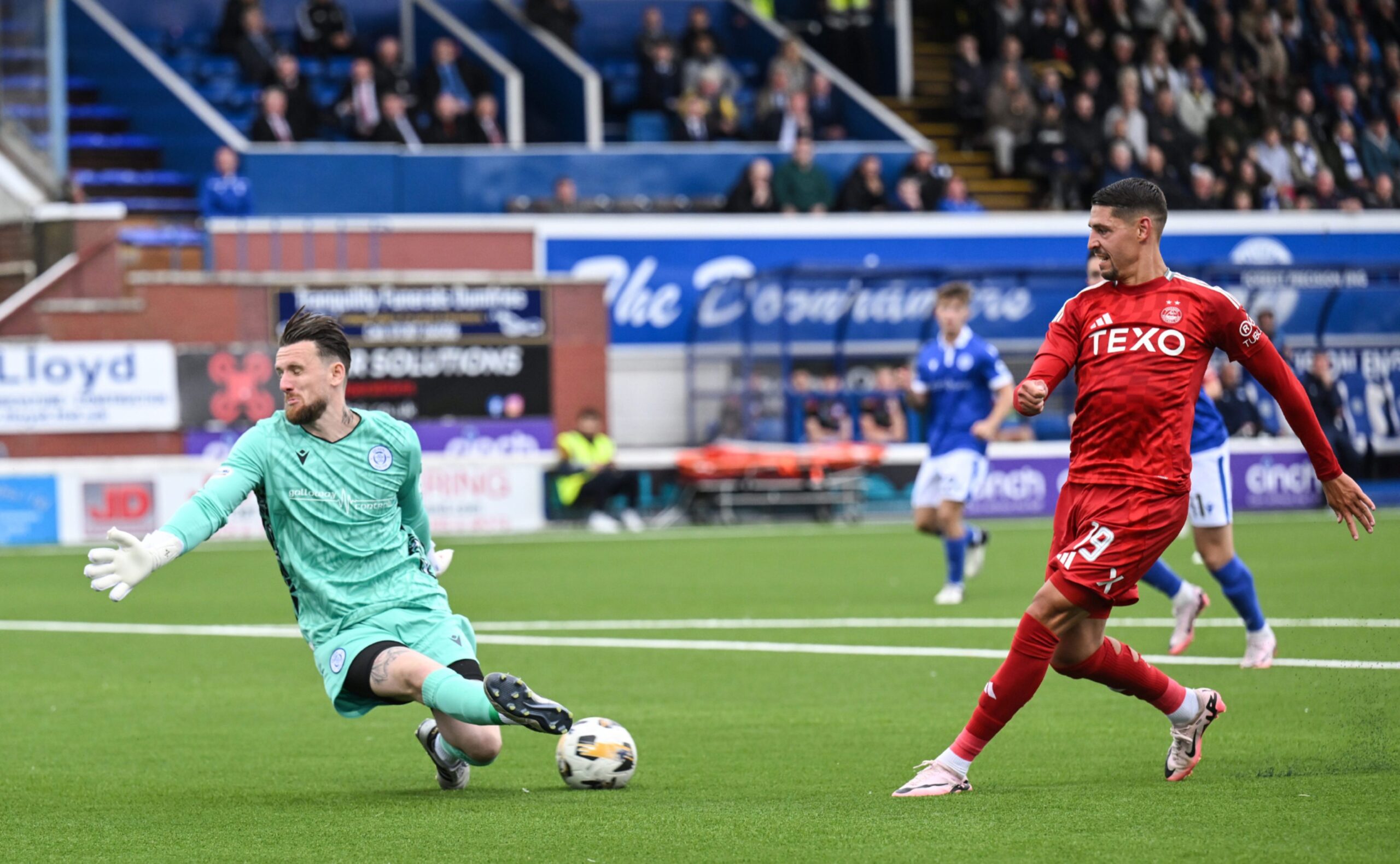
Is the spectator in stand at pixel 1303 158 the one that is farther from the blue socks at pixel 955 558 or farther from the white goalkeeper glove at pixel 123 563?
the white goalkeeper glove at pixel 123 563

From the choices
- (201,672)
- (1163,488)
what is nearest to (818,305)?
(201,672)

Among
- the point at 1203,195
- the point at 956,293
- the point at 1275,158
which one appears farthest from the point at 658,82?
the point at 956,293

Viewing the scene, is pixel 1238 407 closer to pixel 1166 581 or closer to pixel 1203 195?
pixel 1203 195

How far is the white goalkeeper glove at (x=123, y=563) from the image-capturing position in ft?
17.6

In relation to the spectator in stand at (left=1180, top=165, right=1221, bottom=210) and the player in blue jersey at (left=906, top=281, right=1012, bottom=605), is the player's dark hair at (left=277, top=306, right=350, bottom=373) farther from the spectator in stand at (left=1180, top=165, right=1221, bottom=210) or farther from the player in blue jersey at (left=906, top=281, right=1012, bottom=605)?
the spectator in stand at (left=1180, top=165, right=1221, bottom=210)

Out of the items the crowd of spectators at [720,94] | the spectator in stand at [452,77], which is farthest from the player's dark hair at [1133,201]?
the spectator in stand at [452,77]

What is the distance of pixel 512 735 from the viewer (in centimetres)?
823

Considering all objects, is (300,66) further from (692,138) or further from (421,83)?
(692,138)

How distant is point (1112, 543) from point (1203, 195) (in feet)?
73.3

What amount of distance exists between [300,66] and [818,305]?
28.4ft

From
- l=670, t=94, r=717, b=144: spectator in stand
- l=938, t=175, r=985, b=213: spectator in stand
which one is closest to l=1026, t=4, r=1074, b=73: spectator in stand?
l=938, t=175, r=985, b=213: spectator in stand

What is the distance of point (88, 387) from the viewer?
70.0 feet

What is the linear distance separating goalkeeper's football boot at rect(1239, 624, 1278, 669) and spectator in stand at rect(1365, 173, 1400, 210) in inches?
829

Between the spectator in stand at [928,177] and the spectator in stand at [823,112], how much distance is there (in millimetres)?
1752
